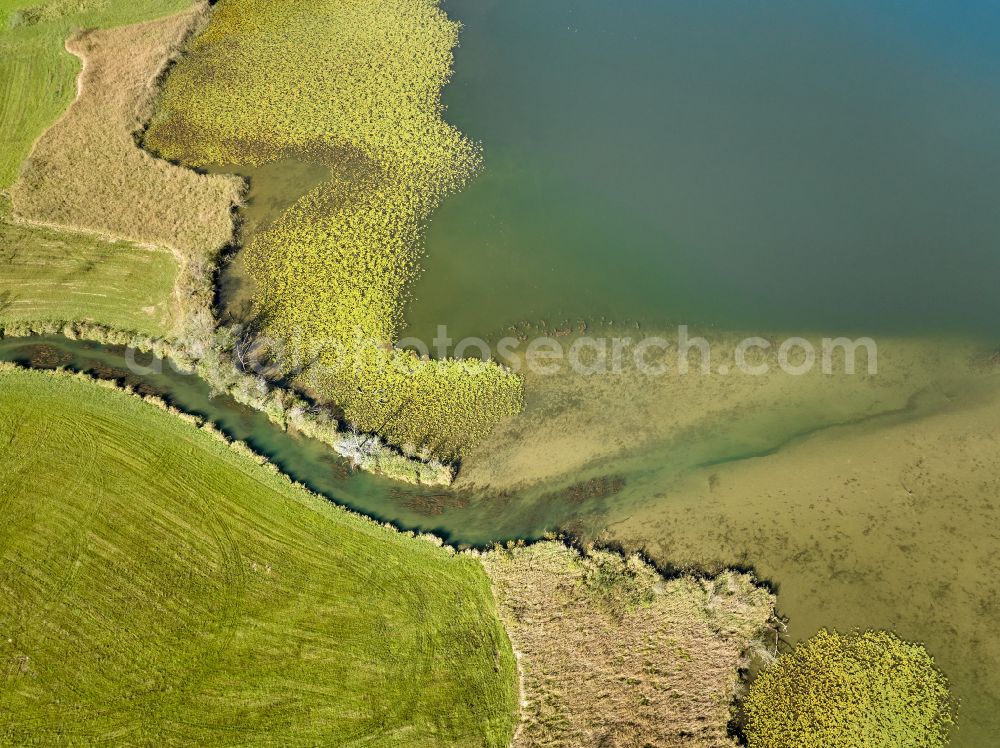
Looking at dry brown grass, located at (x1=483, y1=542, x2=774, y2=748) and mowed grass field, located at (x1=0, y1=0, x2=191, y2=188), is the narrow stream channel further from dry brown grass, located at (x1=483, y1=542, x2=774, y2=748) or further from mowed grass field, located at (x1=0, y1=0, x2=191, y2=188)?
mowed grass field, located at (x1=0, y1=0, x2=191, y2=188)

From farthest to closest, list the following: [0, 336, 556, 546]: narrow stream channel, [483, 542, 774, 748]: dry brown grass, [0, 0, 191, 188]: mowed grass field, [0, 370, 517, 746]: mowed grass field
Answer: [0, 0, 191, 188]: mowed grass field → [0, 336, 556, 546]: narrow stream channel → [0, 370, 517, 746]: mowed grass field → [483, 542, 774, 748]: dry brown grass

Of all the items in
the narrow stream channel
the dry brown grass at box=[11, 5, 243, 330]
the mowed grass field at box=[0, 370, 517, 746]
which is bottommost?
the mowed grass field at box=[0, 370, 517, 746]

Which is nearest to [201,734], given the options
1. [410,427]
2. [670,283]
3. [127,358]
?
[410,427]

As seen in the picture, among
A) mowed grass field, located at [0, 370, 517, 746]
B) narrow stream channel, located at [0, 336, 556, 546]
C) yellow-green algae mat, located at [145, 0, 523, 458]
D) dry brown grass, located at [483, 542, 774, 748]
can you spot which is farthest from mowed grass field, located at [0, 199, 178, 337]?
dry brown grass, located at [483, 542, 774, 748]

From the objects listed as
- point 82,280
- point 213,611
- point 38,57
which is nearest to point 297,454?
point 213,611

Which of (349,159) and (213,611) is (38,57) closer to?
(349,159)

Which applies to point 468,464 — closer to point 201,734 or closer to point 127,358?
point 201,734
